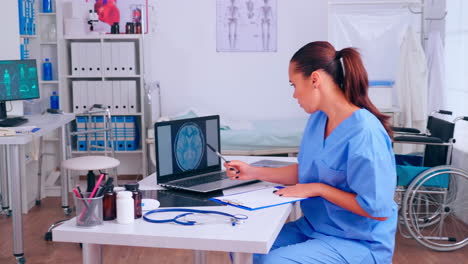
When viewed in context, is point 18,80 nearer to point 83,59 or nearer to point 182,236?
point 83,59

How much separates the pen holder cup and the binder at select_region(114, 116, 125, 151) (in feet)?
11.6

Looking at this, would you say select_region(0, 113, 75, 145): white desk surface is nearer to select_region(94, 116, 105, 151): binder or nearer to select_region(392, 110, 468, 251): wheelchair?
select_region(94, 116, 105, 151): binder

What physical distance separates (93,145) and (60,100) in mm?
462

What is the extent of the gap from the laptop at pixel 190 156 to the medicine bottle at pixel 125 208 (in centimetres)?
40

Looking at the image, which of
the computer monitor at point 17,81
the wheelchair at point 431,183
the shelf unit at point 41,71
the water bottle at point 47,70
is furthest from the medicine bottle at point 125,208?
the water bottle at point 47,70

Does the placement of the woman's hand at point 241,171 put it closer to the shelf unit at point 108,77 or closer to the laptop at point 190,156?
the laptop at point 190,156

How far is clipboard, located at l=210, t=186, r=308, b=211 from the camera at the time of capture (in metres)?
1.99

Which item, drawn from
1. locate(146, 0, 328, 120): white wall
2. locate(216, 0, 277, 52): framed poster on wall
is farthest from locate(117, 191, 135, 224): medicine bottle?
locate(216, 0, 277, 52): framed poster on wall

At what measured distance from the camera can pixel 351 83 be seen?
2045 mm

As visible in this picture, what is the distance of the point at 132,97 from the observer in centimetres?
518

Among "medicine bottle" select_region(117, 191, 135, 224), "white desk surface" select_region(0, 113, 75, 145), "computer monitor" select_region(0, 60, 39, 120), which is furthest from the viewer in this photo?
"computer monitor" select_region(0, 60, 39, 120)

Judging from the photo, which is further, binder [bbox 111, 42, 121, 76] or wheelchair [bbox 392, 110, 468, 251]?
binder [bbox 111, 42, 121, 76]

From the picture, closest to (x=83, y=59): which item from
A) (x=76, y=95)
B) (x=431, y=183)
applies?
(x=76, y=95)

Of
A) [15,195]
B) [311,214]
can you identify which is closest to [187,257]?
[15,195]
